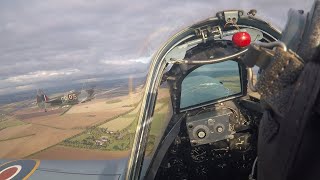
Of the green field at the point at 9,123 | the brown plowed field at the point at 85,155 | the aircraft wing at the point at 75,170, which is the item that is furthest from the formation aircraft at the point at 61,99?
the aircraft wing at the point at 75,170

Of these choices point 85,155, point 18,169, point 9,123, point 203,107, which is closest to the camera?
point 203,107

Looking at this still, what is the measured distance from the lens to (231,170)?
2877 millimetres

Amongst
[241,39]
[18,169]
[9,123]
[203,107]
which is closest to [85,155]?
[18,169]

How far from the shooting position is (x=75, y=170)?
542 centimetres

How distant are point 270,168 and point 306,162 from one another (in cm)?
17

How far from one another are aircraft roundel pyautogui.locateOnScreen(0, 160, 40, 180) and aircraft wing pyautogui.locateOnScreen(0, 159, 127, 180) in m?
0.02

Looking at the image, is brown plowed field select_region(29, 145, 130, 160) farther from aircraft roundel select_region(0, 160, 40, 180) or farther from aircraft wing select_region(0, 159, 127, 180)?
aircraft roundel select_region(0, 160, 40, 180)

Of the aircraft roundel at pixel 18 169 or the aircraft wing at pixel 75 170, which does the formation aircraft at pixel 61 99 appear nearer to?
the aircraft roundel at pixel 18 169

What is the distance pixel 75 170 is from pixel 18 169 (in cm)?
115

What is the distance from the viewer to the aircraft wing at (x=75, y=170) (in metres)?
4.90

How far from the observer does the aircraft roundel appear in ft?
17.4

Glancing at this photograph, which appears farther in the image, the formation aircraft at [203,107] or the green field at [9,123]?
the green field at [9,123]

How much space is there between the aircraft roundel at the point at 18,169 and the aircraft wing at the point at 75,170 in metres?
0.02

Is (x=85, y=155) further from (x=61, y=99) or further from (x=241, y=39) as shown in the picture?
(x=61, y=99)
